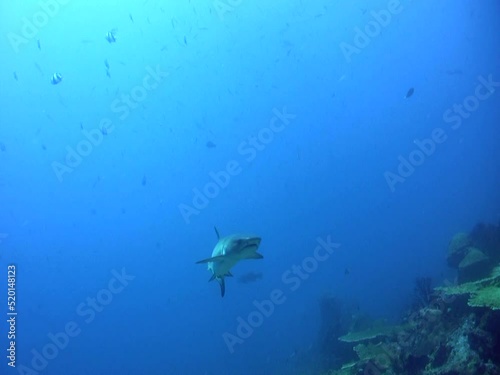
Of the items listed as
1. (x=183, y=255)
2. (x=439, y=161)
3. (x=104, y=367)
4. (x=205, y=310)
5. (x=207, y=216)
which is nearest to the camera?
(x=104, y=367)

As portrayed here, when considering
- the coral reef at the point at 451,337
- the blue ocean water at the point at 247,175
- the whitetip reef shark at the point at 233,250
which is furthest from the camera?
the blue ocean water at the point at 247,175

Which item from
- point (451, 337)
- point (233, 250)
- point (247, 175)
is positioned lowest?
point (451, 337)

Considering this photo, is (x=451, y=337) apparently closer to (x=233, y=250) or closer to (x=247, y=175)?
(x=233, y=250)

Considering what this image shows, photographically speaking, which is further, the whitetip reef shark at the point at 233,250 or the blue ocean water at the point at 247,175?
the blue ocean water at the point at 247,175

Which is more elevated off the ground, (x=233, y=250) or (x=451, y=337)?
(x=233, y=250)

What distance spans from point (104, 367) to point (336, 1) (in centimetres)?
6133

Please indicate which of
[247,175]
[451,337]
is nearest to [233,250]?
[451,337]

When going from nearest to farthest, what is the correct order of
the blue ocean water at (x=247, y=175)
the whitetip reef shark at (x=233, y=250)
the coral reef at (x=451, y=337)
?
1. the whitetip reef shark at (x=233, y=250)
2. the coral reef at (x=451, y=337)
3. the blue ocean water at (x=247, y=175)

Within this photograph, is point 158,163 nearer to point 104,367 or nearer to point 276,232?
point 276,232

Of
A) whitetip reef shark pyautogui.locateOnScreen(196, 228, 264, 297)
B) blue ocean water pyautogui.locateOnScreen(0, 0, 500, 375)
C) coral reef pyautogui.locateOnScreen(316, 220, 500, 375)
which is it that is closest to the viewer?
whitetip reef shark pyautogui.locateOnScreen(196, 228, 264, 297)

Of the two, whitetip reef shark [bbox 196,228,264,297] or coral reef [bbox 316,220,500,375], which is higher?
whitetip reef shark [bbox 196,228,264,297]

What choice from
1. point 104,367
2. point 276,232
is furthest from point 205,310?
point 276,232

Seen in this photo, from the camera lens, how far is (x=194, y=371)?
26672 mm

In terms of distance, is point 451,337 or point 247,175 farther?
point 247,175
